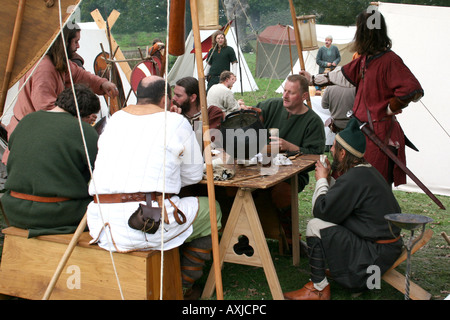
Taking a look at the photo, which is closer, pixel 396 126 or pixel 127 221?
pixel 127 221

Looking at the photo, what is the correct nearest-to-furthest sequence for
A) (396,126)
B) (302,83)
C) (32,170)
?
(32,170) < (396,126) < (302,83)

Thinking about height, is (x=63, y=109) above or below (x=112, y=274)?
above

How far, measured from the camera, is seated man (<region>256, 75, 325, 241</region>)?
12.3ft

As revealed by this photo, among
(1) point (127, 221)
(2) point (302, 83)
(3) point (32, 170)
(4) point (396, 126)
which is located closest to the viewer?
(1) point (127, 221)

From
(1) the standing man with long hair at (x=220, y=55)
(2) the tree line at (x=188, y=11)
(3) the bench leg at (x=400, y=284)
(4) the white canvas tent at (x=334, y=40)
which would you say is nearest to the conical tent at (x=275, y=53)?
(2) the tree line at (x=188, y=11)

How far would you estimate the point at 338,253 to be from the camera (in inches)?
114

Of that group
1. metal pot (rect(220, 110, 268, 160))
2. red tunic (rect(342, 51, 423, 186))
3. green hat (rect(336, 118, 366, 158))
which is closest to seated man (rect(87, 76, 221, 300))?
metal pot (rect(220, 110, 268, 160))

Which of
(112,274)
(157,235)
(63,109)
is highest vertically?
(63,109)

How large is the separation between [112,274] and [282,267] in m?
1.45

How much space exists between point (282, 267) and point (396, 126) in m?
1.29

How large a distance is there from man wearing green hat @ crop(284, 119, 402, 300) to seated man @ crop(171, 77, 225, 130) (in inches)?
46.9

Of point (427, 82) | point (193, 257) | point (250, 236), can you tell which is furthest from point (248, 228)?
point (427, 82)
